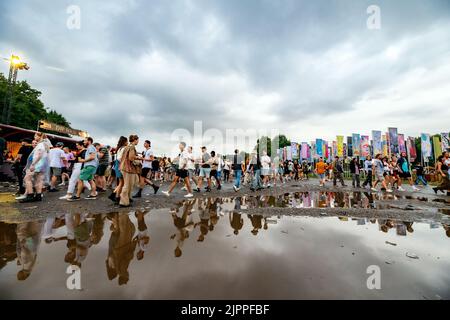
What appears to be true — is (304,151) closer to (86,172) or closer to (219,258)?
(86,172)

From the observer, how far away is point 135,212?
502cm

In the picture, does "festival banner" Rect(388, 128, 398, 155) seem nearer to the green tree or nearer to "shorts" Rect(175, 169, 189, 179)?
"shorts" Rect(175, 169, 189, 179)

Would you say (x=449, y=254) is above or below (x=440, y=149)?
below

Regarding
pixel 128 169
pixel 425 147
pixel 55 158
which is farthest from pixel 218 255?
pixel 425 147

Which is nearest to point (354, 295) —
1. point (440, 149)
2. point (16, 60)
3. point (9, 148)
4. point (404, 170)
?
point (404, 170)

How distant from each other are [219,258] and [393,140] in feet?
123

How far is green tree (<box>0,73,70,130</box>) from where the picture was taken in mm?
31684

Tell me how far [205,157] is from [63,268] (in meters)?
7.53

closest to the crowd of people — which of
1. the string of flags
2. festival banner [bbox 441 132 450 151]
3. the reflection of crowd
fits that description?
the reflection of crowd

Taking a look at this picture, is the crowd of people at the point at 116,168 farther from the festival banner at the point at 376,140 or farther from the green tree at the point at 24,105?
the green tree at the point at 24,105

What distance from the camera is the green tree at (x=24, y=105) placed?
31684 millimetres

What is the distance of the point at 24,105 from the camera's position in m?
33.4

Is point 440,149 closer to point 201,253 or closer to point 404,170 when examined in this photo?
point 404,170

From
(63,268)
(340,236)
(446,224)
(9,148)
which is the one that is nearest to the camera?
(63,268)
